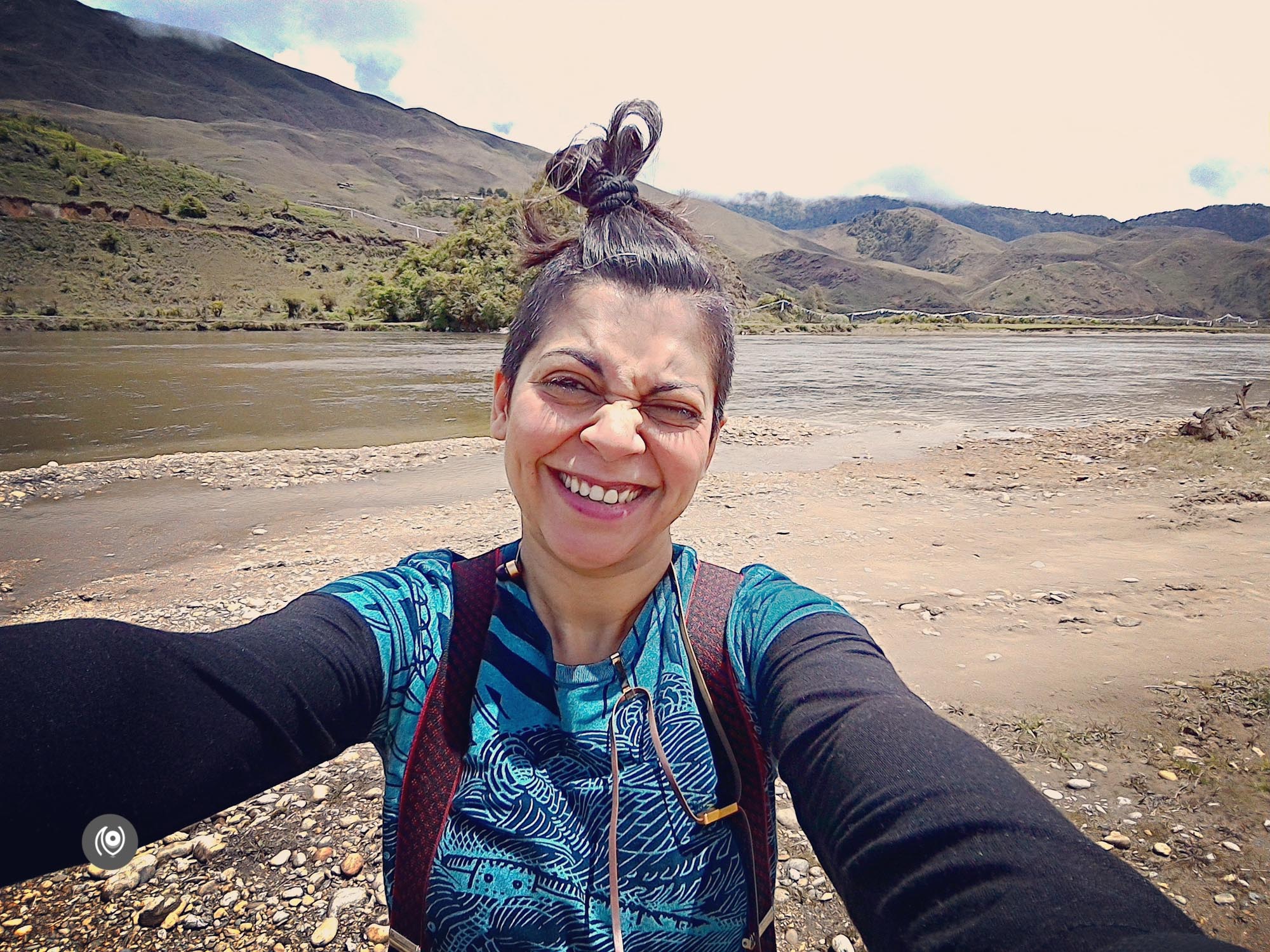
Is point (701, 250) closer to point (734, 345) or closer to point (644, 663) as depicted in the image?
point (734, 345)

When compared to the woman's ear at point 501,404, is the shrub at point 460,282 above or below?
above

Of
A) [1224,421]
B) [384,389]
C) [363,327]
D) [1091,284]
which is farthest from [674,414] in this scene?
[1091,284]

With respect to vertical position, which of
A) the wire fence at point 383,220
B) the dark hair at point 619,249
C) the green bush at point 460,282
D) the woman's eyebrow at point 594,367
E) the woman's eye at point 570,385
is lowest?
the woman's eye at point 570,385

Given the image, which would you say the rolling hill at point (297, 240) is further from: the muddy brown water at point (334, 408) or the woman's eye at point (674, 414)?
the woman's eye at point (674, 414)

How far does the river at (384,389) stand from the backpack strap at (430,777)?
1293 cm

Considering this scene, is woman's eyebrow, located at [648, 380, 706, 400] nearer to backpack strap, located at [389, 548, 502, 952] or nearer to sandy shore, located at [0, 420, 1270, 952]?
backpack strap, located at [389, 548, 502, 952]

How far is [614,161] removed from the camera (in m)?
1.85

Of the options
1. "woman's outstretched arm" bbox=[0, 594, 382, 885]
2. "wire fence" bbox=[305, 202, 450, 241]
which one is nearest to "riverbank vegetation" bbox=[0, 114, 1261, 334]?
"wire fence" bbox=[305, 202, 450, 241]

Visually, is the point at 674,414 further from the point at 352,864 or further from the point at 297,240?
the point at 297,240

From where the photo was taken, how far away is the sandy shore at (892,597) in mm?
2629

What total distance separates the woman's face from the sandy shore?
194cm

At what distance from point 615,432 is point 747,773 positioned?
2.62ft

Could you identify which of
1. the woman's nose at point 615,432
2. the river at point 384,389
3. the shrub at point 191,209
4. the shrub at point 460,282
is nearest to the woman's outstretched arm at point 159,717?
the woman's nose at point 615,432

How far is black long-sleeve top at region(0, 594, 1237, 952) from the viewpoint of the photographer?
3.28 ft
